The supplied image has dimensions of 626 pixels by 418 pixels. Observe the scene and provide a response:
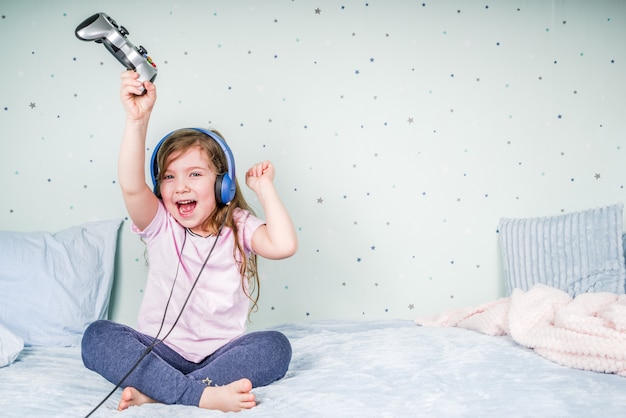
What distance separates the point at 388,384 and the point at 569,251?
0.89 meters

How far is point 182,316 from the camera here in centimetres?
137

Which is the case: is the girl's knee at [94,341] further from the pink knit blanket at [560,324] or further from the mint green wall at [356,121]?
the pink knit blanket at [560,324]

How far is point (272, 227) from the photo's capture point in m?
1.35

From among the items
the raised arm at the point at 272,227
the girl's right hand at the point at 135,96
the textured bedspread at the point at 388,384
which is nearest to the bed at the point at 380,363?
the textured bedspread at the point at 388,384

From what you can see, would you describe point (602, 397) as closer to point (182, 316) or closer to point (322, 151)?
point (182, 316)

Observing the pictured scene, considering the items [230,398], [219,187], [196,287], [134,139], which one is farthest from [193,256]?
[230,398]

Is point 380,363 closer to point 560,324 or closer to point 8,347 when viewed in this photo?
point 560,324

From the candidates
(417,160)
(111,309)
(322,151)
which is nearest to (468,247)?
(417,160)

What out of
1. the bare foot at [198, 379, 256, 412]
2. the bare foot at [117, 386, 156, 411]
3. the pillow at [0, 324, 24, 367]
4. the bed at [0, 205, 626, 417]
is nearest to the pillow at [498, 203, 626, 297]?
the bed at [0, 205, 626, 417]

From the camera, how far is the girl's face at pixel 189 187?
1396 millimetres

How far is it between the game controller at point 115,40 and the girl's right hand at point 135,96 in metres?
0.01

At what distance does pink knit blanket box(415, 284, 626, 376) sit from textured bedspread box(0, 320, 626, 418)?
0.03 m

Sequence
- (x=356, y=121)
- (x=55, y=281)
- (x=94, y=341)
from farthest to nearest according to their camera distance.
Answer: (x=356, y=121), (x=55, y=281), (x=94, y=341)

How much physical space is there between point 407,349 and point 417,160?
71 cm
